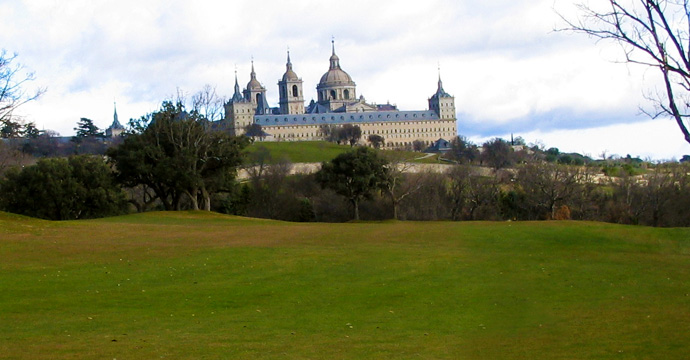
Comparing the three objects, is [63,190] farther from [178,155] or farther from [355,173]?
[355,173]

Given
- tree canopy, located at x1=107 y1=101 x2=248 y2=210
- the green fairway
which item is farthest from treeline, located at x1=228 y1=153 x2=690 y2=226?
the green fairway

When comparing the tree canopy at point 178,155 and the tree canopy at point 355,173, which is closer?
the tree canopy at point 178,155

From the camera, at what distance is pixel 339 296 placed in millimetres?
16922

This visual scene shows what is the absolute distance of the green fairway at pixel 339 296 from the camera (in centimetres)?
1217

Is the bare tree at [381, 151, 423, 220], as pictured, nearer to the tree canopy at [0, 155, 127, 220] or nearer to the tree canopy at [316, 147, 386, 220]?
the tree canopy at [316, 147, 386, 220]

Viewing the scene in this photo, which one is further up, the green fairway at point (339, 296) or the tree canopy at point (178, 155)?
the tree canopy at point (178, 155)

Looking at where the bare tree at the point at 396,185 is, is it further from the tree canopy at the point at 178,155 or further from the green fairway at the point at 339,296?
the green fairway at the point at 339,296

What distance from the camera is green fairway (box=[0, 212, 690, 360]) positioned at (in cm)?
1217

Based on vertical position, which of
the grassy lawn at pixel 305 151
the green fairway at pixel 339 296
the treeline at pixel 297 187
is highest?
the grassy lawn at pixel 305 151

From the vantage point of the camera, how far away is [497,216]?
66.2 meters

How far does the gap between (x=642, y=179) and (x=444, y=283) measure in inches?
2242

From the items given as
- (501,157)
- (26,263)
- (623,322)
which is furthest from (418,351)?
(501,157)

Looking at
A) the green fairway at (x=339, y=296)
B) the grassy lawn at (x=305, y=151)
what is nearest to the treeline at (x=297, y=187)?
the green fairway at (x=339, y=296)

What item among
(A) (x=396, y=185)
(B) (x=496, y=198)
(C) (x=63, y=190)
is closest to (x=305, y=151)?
(A) (x=396, y=185)
